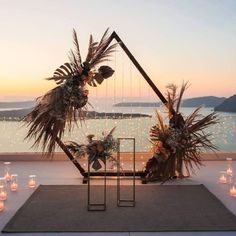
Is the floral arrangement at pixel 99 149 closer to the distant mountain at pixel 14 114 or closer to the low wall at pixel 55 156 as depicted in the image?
the distant mountain at pixel 14 114

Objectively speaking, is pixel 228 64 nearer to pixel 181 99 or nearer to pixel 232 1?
pixel 232 1

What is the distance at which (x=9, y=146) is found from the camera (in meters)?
7.28

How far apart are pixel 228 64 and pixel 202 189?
5735 mm

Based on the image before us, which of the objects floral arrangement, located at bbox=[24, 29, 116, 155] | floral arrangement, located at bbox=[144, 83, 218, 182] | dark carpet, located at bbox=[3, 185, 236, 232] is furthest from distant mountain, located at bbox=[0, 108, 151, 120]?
dark carpet, located at bbox=[3, 185, 236, 232]

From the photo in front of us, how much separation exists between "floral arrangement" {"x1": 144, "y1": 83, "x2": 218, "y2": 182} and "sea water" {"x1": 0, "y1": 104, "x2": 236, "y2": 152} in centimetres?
10

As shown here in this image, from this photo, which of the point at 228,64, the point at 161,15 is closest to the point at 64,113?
the point at 161,15

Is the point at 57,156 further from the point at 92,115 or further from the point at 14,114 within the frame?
the point at 92,115

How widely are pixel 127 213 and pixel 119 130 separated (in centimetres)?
191

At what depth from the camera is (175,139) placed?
16.9 feet

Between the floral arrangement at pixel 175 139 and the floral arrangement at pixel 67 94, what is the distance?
0.86 m

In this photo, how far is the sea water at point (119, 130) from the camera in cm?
534

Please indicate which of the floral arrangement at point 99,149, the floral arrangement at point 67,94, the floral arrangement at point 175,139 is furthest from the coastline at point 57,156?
the floral arrangement at point 99,149

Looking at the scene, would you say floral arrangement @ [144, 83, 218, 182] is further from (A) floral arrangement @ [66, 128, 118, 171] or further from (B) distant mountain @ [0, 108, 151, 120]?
(A) floral arrangement @ [66, 128, 118, 171]

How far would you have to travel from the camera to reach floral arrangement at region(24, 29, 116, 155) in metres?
5.05
